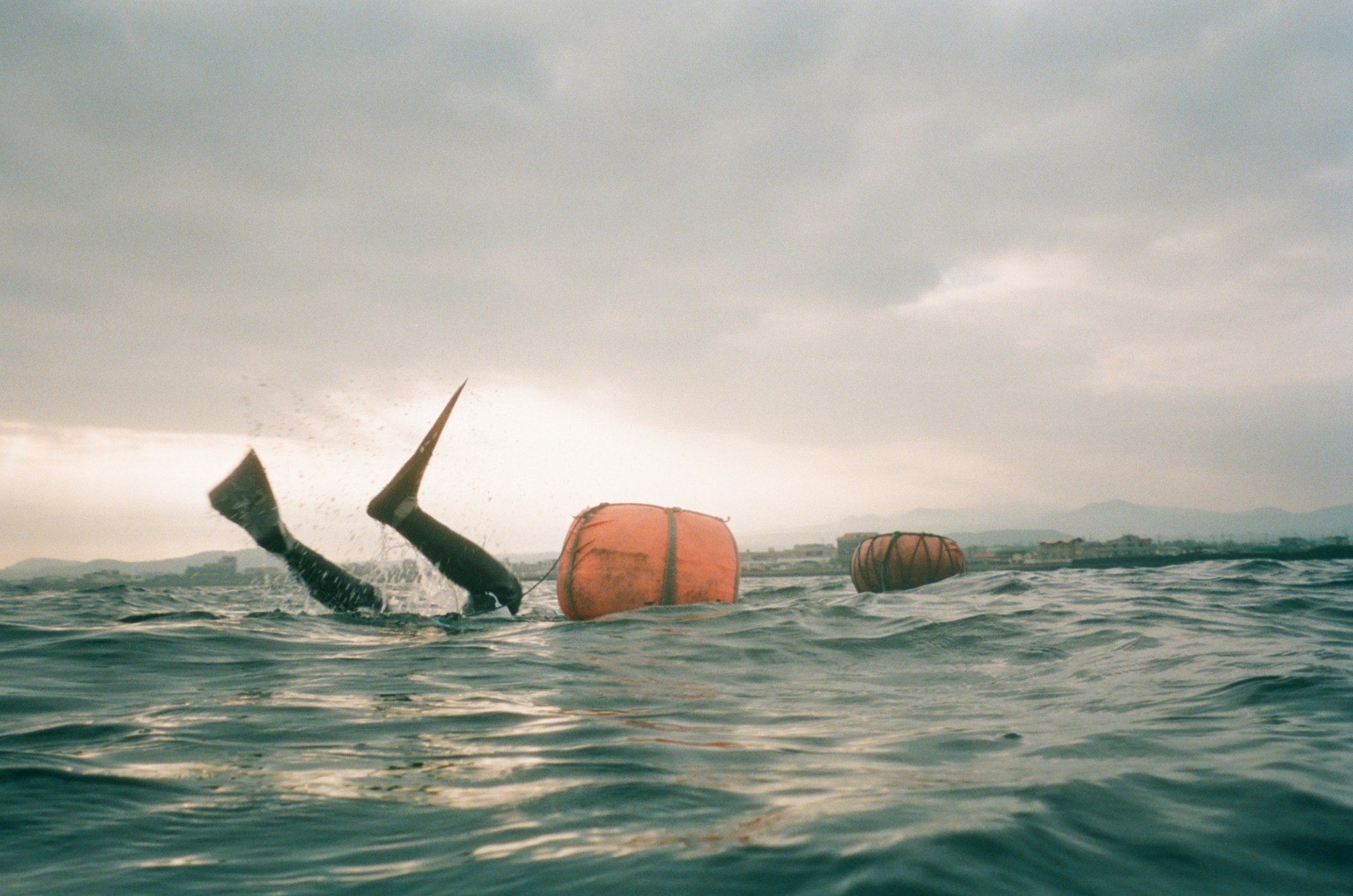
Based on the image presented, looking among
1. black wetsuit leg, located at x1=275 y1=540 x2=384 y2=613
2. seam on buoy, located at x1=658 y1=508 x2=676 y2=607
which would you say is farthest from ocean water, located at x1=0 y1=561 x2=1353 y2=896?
black wetsuit leg, located at x1=275 y1=540 x2=384 y2=613

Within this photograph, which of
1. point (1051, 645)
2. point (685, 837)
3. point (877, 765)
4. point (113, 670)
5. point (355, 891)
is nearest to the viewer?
point (355, 891)

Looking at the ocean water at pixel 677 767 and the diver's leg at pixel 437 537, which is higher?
the diver's leg at pixel 437 537

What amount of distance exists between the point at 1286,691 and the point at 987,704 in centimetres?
169

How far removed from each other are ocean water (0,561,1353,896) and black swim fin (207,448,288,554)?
82.4 inches

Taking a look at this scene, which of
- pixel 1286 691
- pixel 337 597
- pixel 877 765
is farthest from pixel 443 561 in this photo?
pixel 1286 691

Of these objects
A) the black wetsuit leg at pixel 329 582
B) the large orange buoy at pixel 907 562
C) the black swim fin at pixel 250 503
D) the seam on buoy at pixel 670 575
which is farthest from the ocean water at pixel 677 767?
the large orange buoy at pixel 907 562

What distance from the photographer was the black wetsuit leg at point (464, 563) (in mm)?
9891

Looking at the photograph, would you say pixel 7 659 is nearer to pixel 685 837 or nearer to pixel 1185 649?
pixel 685 837

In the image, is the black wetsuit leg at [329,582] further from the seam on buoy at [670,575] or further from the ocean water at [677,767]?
the seam on buoy at [670,575]

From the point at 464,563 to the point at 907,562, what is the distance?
1137 centimetres

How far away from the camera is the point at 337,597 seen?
11.0 m

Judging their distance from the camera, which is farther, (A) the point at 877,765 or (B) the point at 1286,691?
(B) the point at 1286,691

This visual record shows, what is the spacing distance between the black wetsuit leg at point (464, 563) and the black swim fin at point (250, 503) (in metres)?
1.42

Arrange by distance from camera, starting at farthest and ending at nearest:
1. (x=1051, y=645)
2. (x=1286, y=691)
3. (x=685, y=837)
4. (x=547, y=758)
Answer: (x=1051, y=645) < (x=1286, y=691) < (x=547, y=758) < (x=685, y=837)
